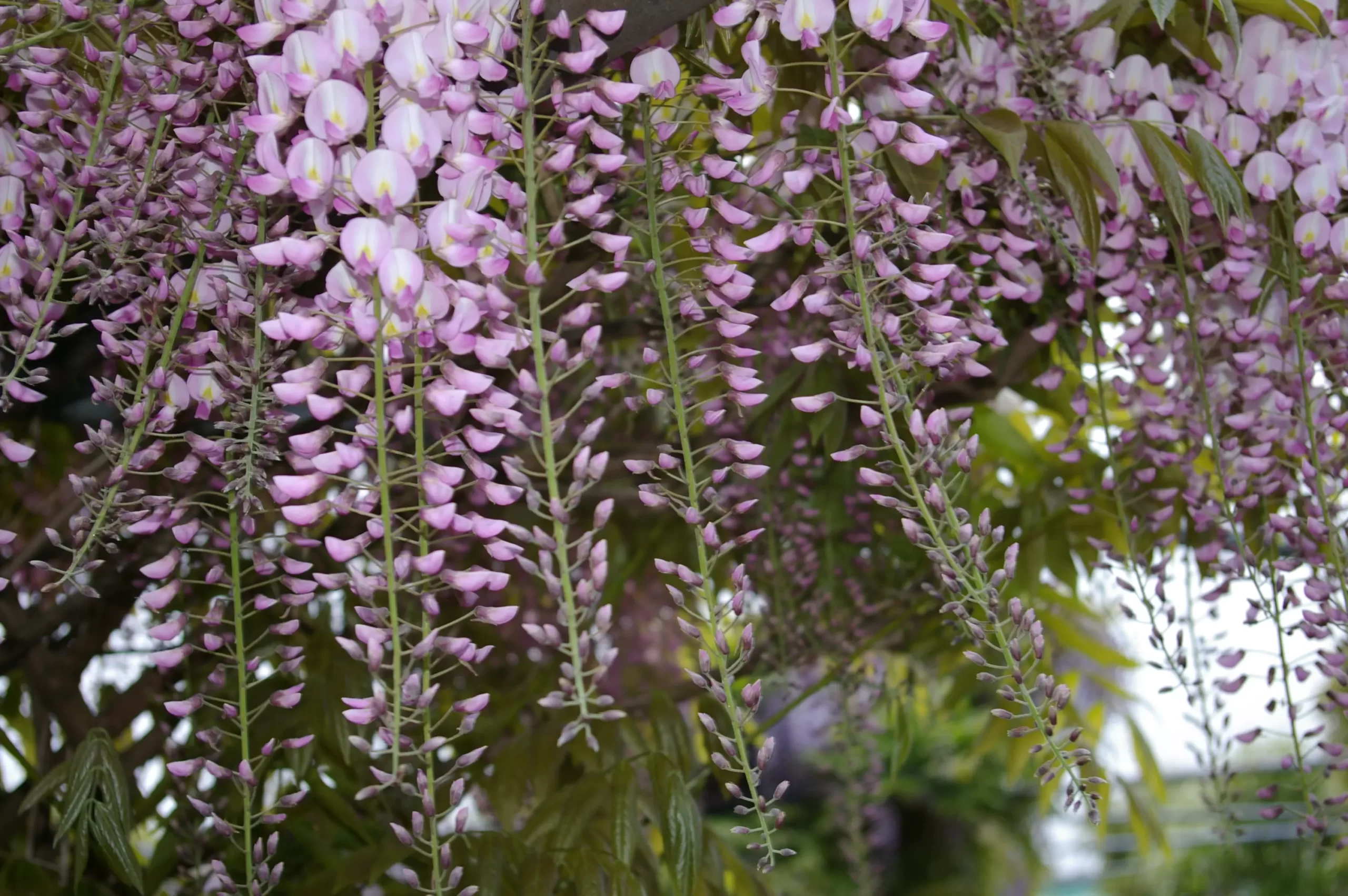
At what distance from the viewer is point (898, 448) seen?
601 millimetres

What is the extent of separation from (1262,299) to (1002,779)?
122 inches

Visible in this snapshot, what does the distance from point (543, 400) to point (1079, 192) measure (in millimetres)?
407

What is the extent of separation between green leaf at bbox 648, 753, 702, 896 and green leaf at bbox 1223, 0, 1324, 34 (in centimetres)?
67

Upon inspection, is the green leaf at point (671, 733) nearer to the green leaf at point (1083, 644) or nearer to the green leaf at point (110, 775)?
the green leaf at point (110, 775)

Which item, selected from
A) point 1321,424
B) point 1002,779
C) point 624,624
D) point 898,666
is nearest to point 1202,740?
point 1002,779

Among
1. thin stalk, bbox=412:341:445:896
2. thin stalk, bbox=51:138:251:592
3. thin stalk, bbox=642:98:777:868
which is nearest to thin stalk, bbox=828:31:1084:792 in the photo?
thin stalk, bbox=642:98:777:868

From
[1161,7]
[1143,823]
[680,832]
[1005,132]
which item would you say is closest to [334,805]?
[680,832]

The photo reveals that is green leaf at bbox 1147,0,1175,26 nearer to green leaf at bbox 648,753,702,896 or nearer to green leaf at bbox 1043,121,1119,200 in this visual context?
green leaf at bbox 1043,121,1119,200

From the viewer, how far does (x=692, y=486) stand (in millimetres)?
581

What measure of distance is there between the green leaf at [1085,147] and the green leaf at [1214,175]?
0.20 feet

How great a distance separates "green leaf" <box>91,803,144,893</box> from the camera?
714 millimetres

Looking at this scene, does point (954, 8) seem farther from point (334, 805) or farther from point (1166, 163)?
point (334, 805)

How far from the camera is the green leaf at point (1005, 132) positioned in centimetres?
70

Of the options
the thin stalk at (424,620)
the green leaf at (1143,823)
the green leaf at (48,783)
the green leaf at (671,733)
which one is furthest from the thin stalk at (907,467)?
the green leaf at (1143,823)
